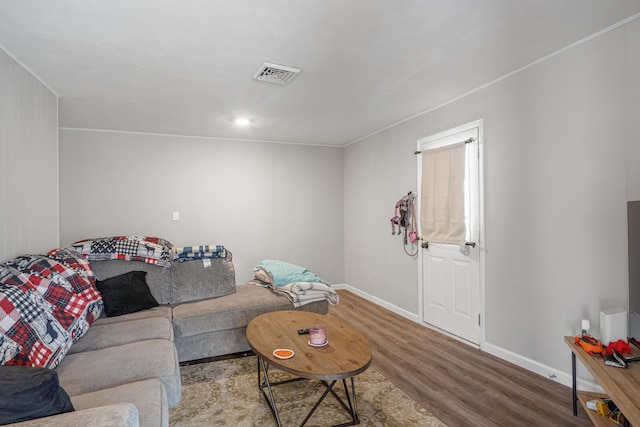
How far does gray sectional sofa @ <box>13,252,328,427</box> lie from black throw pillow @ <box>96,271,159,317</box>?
2.7 inches

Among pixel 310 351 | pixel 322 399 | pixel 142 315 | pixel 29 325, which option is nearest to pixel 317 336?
pixel 310 351

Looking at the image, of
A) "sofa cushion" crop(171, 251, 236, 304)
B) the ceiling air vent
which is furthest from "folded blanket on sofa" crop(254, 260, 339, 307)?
the ceiling air vent

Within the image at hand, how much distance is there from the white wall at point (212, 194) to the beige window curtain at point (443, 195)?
210 centimetres

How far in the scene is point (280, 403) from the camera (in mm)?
2293

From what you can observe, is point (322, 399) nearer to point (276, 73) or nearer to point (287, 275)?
point (287, 275)

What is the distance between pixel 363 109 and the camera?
3697 millimetres

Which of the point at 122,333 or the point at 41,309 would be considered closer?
the point at 41,309

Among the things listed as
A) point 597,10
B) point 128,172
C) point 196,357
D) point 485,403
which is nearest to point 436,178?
point 597,10

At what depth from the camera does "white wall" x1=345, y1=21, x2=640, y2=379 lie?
2.15 meters

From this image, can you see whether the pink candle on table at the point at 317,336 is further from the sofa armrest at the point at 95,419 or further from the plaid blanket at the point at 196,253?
the plaid blanket at the point at 196,253

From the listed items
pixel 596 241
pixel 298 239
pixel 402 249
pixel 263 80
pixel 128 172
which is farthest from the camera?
pixel 298 239

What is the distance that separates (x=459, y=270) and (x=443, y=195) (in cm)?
78

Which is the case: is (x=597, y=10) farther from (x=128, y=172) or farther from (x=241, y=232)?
(x=128, y=172)

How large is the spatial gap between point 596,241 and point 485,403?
1323 mm
